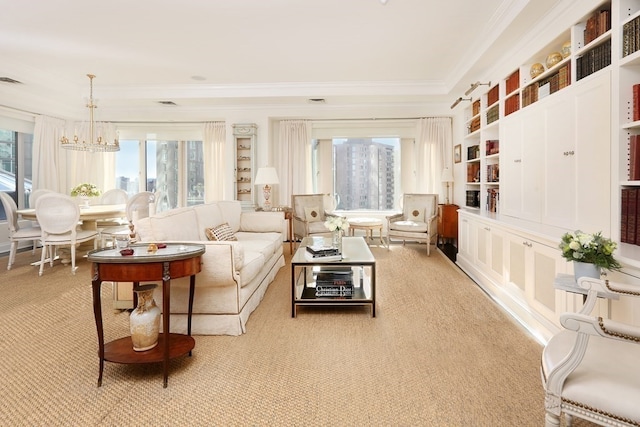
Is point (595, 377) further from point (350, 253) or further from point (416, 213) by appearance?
point (416, 213)

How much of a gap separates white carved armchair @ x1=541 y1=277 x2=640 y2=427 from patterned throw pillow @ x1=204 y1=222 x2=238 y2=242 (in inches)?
115

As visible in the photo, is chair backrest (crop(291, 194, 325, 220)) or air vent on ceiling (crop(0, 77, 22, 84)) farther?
chair backrest (crop(291, 194, 325, 220))

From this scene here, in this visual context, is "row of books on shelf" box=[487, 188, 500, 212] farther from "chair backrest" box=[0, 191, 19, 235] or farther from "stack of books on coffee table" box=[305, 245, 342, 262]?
"chair backrest" box=[0, 191, 19, 235]

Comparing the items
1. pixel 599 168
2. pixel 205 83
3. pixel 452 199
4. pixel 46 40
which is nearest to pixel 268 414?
pixel 599 168

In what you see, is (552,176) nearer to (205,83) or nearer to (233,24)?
(233,24)

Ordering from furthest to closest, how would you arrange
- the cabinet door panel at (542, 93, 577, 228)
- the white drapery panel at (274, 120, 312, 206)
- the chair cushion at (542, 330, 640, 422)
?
the white drapery panel at (274, 120, 312, 206)
the cabinet door panel at (542, 93, 577, 228)
the chair cushion at (542, 330, 640, 422)

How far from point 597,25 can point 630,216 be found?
4.56 ft

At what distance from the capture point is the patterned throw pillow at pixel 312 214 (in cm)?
624

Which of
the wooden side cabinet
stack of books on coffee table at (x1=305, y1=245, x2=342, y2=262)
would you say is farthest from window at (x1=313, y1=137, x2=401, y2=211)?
stack of books on coffee table at (x1=305, y1=245, x2=342, y2=262)

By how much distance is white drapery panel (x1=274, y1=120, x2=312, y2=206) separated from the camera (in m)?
6.96

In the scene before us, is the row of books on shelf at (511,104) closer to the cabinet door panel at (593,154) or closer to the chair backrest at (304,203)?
the cabinet door panel at (593,154)

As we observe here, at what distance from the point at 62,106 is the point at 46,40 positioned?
9.56 feet

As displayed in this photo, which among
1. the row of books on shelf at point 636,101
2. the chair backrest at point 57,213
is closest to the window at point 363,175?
the chair backrest at point 57,213

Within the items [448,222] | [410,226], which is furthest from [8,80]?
[448,222]
